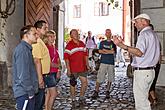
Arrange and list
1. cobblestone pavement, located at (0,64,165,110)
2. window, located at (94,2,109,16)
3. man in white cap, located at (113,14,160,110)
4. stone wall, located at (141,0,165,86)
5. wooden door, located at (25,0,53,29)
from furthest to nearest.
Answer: window, located at (94,2,109,16) → wooden door, located at (25,0,53,29) → stone wall, located at (141,0,165,86) → cobblestone pavement, located at (0,64,165,110) → man in white cap, located at (113,14,160,110)

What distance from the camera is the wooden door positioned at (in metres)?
13.3

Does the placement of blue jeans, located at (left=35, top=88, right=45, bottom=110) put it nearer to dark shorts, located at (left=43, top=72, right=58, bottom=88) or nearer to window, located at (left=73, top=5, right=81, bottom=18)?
dark shorts, located at (left=43, top=72, right=58, bottom=88)

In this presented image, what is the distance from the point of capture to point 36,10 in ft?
45.4

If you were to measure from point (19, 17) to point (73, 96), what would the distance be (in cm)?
431

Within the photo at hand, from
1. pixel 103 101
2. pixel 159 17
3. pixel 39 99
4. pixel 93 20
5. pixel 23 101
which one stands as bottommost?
pixel 103 101

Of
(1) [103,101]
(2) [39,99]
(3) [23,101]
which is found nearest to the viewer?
(3) [23,101]

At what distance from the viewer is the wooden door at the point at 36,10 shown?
13.3 m

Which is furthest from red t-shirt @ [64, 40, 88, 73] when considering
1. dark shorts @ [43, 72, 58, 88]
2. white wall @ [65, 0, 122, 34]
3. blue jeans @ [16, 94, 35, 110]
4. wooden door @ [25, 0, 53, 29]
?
white wall @ [65, 0, 122, 34]

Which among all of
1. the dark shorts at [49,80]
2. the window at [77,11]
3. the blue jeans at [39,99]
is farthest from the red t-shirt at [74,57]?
the window at [77,11]

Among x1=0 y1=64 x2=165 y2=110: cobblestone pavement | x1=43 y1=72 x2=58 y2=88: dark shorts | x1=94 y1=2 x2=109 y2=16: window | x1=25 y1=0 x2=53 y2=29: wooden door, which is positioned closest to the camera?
x1=43 y1=72 x2=58 y2=88: dark shorts

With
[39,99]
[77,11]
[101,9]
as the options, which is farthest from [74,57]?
[77,11]

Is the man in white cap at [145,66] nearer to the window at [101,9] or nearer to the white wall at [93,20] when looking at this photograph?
the white wall at [93,20]

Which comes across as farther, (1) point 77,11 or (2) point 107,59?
(1) point 77,11

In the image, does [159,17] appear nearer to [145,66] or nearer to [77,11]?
[145,66]
